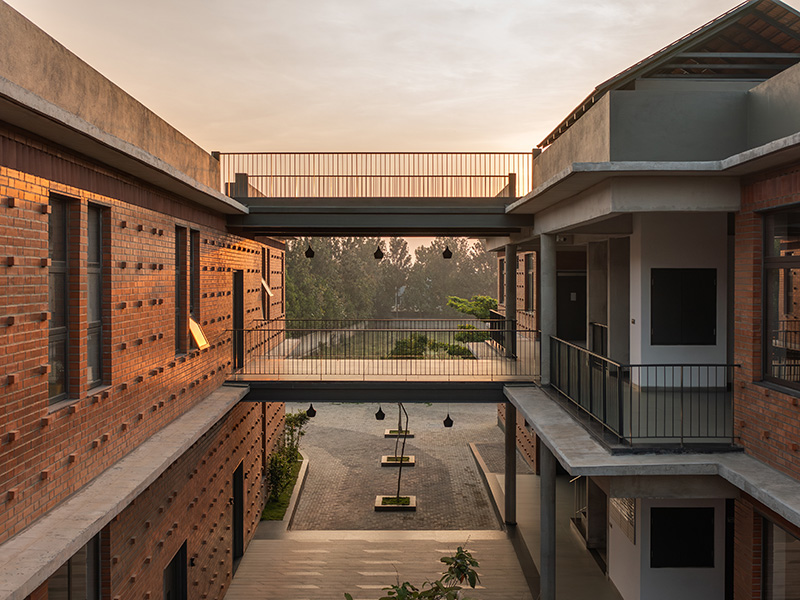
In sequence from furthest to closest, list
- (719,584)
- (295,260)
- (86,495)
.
A: (295,260), (719,584), (86,495)

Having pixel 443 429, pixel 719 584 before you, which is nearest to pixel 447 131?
pixel 443 429

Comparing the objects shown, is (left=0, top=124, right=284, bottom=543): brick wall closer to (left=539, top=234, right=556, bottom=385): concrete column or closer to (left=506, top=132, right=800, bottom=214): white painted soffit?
(left=506, top=132, right=800, bottom=214): white painted soffit

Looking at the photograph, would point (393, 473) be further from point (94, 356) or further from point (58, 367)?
point (58, 367)

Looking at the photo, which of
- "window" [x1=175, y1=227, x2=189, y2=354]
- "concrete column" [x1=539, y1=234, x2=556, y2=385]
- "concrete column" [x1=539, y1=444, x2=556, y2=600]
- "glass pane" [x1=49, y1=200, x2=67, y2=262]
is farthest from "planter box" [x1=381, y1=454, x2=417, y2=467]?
"glass pane" [x1=49, y1=200, x2=67, y2=262]

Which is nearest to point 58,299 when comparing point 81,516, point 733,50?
point 81,516

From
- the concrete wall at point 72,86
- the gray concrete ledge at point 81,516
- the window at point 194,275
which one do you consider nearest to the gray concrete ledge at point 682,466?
the gray concrete ledge at point 81,516

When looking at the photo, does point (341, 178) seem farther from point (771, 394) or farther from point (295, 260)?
point (295, 260)

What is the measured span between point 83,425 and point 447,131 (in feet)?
99.7

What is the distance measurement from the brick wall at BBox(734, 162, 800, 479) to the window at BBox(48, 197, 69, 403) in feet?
25.1

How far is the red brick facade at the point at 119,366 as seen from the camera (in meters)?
5.51

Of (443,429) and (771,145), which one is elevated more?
(771,145)

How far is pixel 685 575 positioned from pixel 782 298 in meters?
5.08

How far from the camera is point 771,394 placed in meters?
7.49

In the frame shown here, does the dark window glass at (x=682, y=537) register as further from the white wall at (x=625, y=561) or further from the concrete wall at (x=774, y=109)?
the concrete wall at (x=774, y=109)
